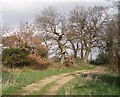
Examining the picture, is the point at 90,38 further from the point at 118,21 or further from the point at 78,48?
the point at 118,21

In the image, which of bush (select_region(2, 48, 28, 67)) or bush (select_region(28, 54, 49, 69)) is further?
bush (select_region(28, 54, 49, 69))

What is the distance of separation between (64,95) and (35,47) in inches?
1230

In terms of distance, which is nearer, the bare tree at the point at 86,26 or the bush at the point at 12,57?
the bush at the point at 12,57

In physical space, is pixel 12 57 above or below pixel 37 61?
above

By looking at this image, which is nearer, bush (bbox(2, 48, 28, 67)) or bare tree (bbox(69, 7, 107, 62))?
bush (bbox(2, 48, 28, 67))

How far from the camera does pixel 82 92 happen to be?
1761 cm

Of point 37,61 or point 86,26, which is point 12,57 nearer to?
point 37,61

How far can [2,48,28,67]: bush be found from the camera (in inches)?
1684

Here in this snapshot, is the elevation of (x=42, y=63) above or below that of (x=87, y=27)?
below

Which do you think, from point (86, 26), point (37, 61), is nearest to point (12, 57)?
point (37, 61)

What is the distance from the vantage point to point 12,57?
4312 cm

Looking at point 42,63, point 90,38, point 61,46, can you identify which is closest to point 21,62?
point 42,63

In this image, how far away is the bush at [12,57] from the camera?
140 feet

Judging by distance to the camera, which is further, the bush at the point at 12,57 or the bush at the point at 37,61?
the bush at the point at 37,61
